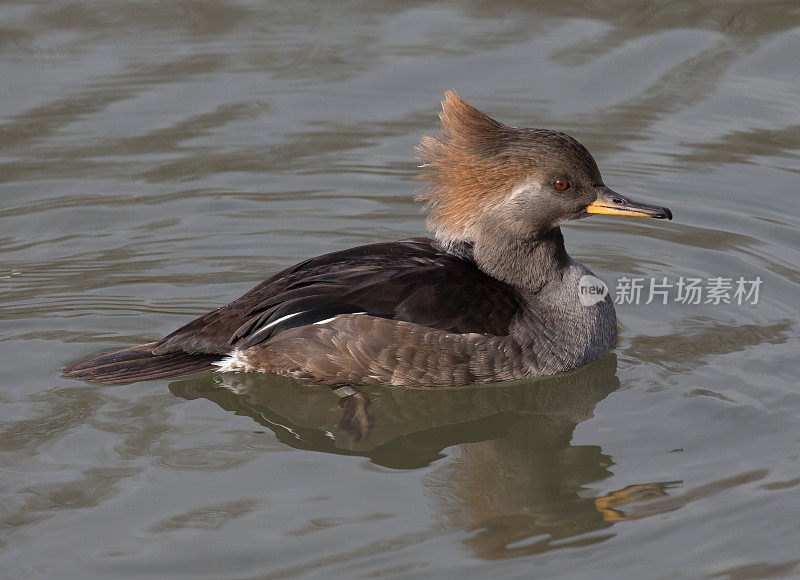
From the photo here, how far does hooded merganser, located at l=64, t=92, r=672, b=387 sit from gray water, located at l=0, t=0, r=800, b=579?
0.17m

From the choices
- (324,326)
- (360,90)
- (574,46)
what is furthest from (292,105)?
(324,326)

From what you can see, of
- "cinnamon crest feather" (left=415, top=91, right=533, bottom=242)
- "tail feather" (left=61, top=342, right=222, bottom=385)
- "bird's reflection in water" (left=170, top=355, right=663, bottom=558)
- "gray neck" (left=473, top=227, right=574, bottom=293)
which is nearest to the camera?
"bird's reflection in water" (left=170, top=355, right=663, bottom=558)

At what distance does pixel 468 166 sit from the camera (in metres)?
7.18

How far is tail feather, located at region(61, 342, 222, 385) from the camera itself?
6891 mm

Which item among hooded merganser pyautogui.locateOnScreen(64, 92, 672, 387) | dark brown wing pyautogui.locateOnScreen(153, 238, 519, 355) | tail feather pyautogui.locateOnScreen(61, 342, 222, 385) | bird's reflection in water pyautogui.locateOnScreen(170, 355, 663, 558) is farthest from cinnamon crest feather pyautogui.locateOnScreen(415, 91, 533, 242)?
tail feather pyautogui.locateOnScreen(61, 342, 222, 385)

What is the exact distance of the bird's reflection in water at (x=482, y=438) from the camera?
5848 millimetres

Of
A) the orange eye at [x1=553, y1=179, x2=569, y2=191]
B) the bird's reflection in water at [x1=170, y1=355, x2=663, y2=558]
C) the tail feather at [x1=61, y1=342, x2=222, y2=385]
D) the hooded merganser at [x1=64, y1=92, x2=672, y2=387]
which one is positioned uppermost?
the orange eye at [x1=553, y1=179, x2=569, y2=191]

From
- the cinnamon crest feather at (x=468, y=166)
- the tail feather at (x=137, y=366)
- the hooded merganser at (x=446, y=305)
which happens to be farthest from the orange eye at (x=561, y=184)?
the tail feather at (x=137, y=366)

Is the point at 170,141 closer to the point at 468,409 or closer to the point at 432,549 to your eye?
the point at 468,409

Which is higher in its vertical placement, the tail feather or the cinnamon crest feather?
the cinnamon crest feather

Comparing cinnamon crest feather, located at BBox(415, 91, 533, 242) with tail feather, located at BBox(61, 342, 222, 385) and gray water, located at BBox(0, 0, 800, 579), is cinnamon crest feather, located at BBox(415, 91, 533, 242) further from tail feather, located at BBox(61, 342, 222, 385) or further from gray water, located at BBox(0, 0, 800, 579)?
tail feather, located at BBox(61, 342, 222, 385)

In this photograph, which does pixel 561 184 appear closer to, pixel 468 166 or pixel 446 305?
pixel 468 166

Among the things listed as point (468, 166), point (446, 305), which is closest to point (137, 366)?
point (446, 305)

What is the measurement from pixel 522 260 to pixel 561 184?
54 cm
